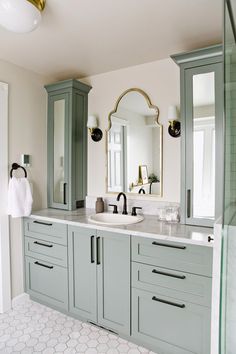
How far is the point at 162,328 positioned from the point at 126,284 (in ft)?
1.24

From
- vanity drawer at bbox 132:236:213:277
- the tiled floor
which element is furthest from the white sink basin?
the tiled floor

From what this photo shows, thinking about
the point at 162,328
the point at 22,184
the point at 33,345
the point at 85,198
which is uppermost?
the point at 22,184

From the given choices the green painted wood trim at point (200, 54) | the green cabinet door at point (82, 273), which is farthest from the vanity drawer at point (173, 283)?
the green painted wood trim at point (200, 54)

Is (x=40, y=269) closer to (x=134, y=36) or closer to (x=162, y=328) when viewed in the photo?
(x=162, y=328)

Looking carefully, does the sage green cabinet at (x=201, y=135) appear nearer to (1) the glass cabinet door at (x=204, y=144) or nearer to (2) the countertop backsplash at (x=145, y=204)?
(1) the glass cabinet door at (x=204, y=144)

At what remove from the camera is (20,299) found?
252 centimetres

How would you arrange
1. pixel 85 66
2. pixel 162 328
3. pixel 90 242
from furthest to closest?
pixel 85 66, pixel 90 242, pixel 162 328

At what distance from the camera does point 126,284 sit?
1890 millimetres

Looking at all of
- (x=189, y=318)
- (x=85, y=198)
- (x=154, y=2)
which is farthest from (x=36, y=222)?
(x=154, y=2)

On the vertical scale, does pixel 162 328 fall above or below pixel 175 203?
below

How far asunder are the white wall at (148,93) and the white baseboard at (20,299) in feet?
4.07

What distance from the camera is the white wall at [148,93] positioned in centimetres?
232

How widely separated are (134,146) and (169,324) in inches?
60.7

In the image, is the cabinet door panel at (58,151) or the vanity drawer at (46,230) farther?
the cabinet door panel at (58,151)
